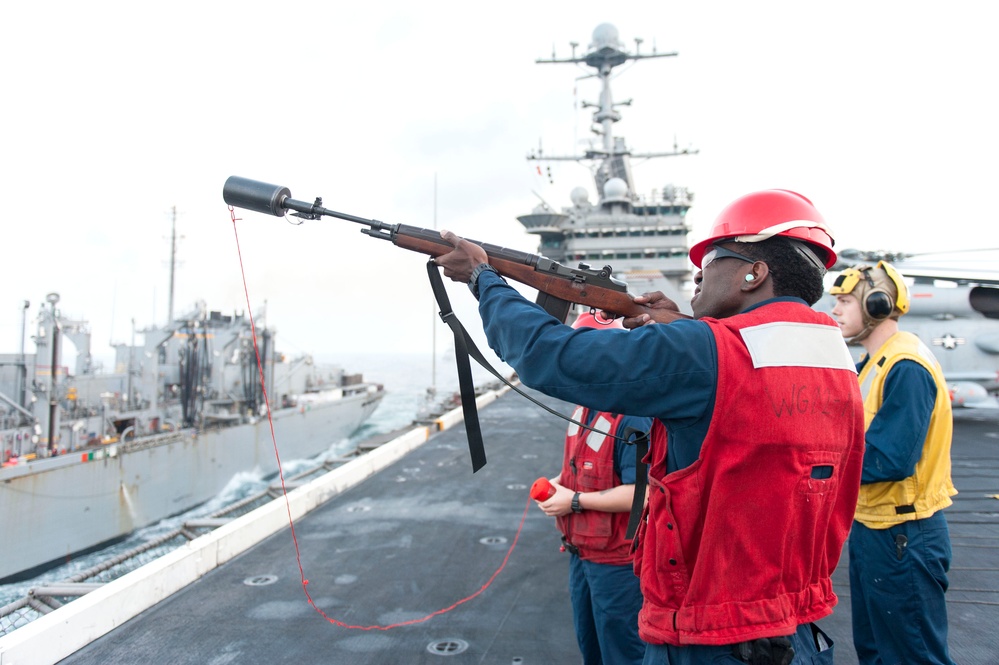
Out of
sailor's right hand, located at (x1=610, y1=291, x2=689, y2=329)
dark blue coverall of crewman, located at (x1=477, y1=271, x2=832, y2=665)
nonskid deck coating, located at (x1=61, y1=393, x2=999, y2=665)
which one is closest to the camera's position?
Result: dark blue coverall of crewman, located at (x1=477, y1=271, x2=832, y2=665)

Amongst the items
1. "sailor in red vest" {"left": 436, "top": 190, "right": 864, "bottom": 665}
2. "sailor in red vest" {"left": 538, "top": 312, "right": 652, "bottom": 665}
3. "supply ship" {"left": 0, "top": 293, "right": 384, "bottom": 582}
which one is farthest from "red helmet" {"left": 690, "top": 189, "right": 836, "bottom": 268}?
"supply ship" {"left": 0, "top": 293, "right": 384, "bottom": 582}

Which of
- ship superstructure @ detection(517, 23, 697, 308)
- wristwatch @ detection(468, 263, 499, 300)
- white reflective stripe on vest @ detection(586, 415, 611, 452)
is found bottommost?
white reflective stripe on vest @ detection(586, 415, 611, 452)

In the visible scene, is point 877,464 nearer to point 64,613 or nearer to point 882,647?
point 882,647

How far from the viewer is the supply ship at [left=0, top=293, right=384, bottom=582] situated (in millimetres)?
17703

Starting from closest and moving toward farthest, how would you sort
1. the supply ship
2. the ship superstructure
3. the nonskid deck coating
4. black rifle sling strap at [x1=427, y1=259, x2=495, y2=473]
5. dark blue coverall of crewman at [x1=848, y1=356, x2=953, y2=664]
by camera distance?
black rifle sling strap at [x1=427, y1=259, x2=495, y2=473], dark blue coverall of crewman at [x1=848, y1=356, x2=953, y2=664], the nonskid deck coating, the supply ship, the ship superstructure

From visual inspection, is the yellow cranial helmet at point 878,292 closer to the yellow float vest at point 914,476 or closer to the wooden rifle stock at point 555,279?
the yellow float vest at point 914,476

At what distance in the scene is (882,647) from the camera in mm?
2539

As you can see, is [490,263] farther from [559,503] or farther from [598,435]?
[559,503]

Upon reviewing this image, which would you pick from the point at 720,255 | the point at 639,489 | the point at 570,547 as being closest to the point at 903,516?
the point at 639,489

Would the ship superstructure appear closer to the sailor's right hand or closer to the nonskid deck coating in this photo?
the nonskid deck coating

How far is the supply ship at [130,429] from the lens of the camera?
17.7 m


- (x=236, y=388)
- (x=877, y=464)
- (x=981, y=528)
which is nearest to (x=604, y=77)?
(x=236, y=388)

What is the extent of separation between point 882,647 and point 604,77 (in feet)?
98.5

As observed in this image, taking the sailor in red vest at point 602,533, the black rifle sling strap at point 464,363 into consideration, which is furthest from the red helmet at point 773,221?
the black rifle sling strap at point 464,363
